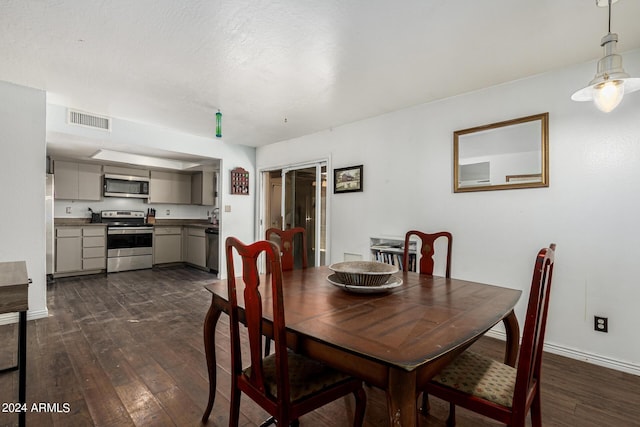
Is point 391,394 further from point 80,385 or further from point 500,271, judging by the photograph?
point 500,271

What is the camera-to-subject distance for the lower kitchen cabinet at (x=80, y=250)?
16.0ft

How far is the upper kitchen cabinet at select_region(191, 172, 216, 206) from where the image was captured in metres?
6.10

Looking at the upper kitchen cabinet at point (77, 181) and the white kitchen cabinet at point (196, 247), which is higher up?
the upper kitchen cabinet at point (77, 181)

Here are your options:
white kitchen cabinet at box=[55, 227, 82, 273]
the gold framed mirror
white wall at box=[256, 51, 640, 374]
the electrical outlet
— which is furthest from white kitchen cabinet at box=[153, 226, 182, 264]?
the electrical outlet

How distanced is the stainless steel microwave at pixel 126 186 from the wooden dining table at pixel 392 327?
5168 millimetres

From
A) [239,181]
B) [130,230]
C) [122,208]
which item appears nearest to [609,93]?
[239,181]

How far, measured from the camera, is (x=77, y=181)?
528 centimetres

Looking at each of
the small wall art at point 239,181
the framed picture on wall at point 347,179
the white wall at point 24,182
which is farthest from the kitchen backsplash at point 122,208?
the framed picture on wall at point 347,179

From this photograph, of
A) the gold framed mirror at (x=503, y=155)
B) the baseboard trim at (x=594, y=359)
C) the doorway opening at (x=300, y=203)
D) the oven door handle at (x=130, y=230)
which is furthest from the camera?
the oven door handle at (x=130, y=230)

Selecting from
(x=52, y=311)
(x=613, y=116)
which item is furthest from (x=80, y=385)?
(x=613, y=116)

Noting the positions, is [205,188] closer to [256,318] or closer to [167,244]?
[167,244]

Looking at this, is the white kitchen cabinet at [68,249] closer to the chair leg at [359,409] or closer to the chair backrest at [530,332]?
the chair leg at [359,409]

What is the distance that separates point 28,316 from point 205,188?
3.51 meters

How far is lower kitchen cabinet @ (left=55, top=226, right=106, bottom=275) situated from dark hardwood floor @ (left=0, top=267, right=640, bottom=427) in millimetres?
2089
